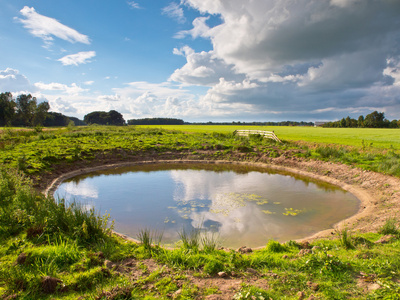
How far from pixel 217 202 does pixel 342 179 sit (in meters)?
9.78

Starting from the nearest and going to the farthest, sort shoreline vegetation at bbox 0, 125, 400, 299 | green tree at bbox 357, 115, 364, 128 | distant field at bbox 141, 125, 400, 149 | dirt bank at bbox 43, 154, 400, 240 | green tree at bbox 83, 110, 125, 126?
1. shoreline vegetation at bbox 0, 125, 400, 299
2. dirt bank at bbox 43, 154, 400, 240
3. distant field at bbox 141, 125, 400, 149
4. green tree at bbox 357, 115, 364, 128
5. green tree at bbox 83, 110, 125, 126

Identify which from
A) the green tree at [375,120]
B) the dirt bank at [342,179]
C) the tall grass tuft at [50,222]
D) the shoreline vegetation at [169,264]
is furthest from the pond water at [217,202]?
the green tree at [375,120]

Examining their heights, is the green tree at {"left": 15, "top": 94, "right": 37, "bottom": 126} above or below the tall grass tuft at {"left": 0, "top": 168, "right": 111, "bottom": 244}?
above

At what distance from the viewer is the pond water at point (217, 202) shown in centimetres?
880

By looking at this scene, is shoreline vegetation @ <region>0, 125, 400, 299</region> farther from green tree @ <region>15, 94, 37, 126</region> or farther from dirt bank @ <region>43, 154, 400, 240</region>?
green tree @ <region>15, 94, 37, 126</region>

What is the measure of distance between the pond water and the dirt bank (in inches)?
25.0

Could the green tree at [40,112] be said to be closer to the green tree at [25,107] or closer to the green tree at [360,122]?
the green tree at [25,107]

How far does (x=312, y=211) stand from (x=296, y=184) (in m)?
5.12

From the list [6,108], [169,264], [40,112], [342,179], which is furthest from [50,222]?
[40,112]

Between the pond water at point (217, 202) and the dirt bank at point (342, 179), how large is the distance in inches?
25.0

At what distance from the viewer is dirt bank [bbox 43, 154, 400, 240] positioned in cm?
938

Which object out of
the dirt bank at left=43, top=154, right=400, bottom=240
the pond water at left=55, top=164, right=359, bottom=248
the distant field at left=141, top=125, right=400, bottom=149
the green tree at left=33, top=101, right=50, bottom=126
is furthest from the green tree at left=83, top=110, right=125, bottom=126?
the pond water at left=55, top=164, right=359, bottom=248

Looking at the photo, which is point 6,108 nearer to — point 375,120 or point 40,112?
point 40,112

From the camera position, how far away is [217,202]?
38.3 feet
